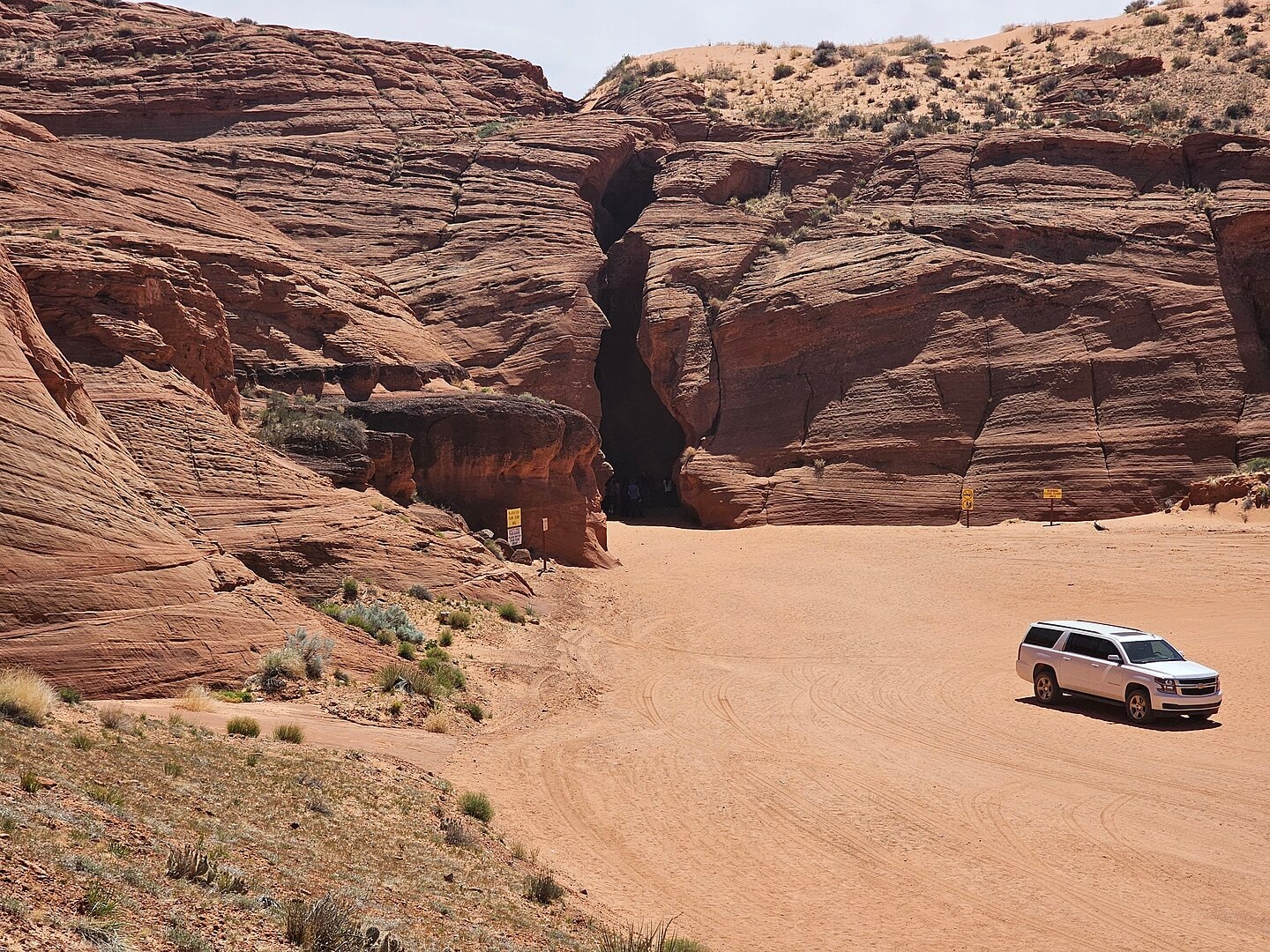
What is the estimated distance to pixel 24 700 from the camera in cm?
974

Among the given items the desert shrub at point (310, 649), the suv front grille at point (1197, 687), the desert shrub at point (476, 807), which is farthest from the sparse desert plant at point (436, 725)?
the suv front grille at point (1197, 687)

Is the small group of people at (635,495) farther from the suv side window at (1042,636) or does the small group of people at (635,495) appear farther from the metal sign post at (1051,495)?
the suv side window at (1042,636)

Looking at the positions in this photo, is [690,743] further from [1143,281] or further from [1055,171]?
[1055,171]

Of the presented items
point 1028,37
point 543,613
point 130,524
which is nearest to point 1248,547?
point 543,613

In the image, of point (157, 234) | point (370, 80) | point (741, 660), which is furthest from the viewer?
point (370, 80)

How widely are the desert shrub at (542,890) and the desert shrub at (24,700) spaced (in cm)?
496

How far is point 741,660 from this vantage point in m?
22.8

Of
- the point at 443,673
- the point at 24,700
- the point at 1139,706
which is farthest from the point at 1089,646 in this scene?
the point at 24,700

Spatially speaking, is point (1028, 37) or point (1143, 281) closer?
point (1143, 281)

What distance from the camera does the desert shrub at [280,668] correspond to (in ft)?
47.3

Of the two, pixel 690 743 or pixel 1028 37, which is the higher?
pixel 1028 37

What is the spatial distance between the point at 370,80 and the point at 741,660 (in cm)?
4053

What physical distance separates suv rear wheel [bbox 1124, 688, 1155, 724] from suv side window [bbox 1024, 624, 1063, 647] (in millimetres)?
1903

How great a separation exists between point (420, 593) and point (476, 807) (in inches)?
415
